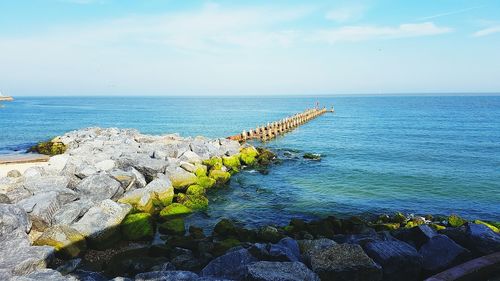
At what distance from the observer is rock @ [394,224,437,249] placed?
9.23m

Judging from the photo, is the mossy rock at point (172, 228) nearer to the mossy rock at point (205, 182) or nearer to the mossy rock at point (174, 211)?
the mossy rock at point (174, 211)

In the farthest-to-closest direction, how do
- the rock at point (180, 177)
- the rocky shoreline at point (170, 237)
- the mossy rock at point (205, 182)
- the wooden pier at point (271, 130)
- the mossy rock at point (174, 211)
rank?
1. the wooden pier at point (271, 130)
2. the mossy rock at point (205, 182)
3. the rock at point (180, 177)
4. the mossy rock at point (174, 211)
5. the rocky shoreline at point (170, 237)

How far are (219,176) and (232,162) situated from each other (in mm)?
3569

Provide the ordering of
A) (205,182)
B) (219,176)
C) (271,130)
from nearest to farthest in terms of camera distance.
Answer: (205,182), (219,176), (271,130)

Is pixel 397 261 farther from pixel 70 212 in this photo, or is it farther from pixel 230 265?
pixel 70 212

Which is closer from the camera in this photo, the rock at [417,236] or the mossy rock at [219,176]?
the rock at [417,236]

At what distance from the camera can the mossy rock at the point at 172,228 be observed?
11836 millimetres

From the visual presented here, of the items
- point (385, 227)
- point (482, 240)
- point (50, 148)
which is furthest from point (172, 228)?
point (50, 148)

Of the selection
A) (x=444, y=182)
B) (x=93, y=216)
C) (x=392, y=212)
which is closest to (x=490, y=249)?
(x=392, y=212)

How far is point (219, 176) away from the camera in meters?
18.9

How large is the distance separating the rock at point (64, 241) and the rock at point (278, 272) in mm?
5367

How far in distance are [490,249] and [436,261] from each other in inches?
50.4

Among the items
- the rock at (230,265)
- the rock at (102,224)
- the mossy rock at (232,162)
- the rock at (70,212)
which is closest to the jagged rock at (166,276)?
the rock at (230,265)

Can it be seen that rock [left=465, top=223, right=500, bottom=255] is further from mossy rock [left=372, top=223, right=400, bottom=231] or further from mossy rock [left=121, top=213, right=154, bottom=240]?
mossy rock [left=121, top=213, right=154, bottom=240]
